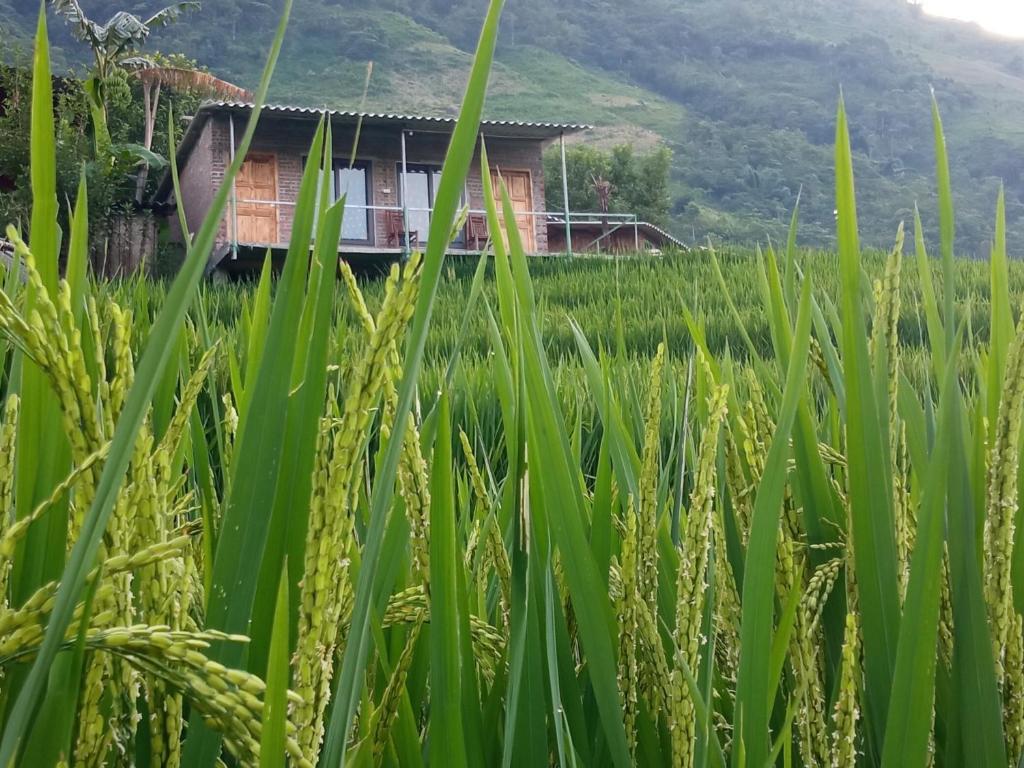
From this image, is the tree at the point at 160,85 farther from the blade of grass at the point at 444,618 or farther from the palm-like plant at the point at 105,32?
the blade of grass at the point at 444,618

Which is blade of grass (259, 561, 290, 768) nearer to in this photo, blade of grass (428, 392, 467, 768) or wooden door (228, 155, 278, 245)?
blade of grass (428, 392, 467, 768)

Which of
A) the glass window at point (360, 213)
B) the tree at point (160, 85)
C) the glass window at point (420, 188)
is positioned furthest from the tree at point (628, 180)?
the glass window at point (360, 213)

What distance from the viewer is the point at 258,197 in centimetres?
1602

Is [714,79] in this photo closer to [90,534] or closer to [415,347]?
[415,347]

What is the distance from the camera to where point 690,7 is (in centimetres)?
8638

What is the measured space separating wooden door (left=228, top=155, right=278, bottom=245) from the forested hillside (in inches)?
1293

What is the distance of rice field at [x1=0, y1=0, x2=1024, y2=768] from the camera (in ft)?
0.85

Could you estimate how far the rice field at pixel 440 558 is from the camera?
0.85 ft

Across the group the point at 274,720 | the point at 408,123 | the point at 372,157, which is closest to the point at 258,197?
the point at 372,157

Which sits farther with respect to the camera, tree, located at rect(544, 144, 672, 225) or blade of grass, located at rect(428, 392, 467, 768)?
tree, located at rect(544, 144, 672, 225)

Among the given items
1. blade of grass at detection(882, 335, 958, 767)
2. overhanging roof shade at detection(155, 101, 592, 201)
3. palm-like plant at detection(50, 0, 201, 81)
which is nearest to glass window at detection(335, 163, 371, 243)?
overhanging roof shade at detection(155, 101, 592, 201)

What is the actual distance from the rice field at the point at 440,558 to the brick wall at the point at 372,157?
15.3 meters

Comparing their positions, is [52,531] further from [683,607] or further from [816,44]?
[816,44]

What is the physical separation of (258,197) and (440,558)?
54.3 ft
